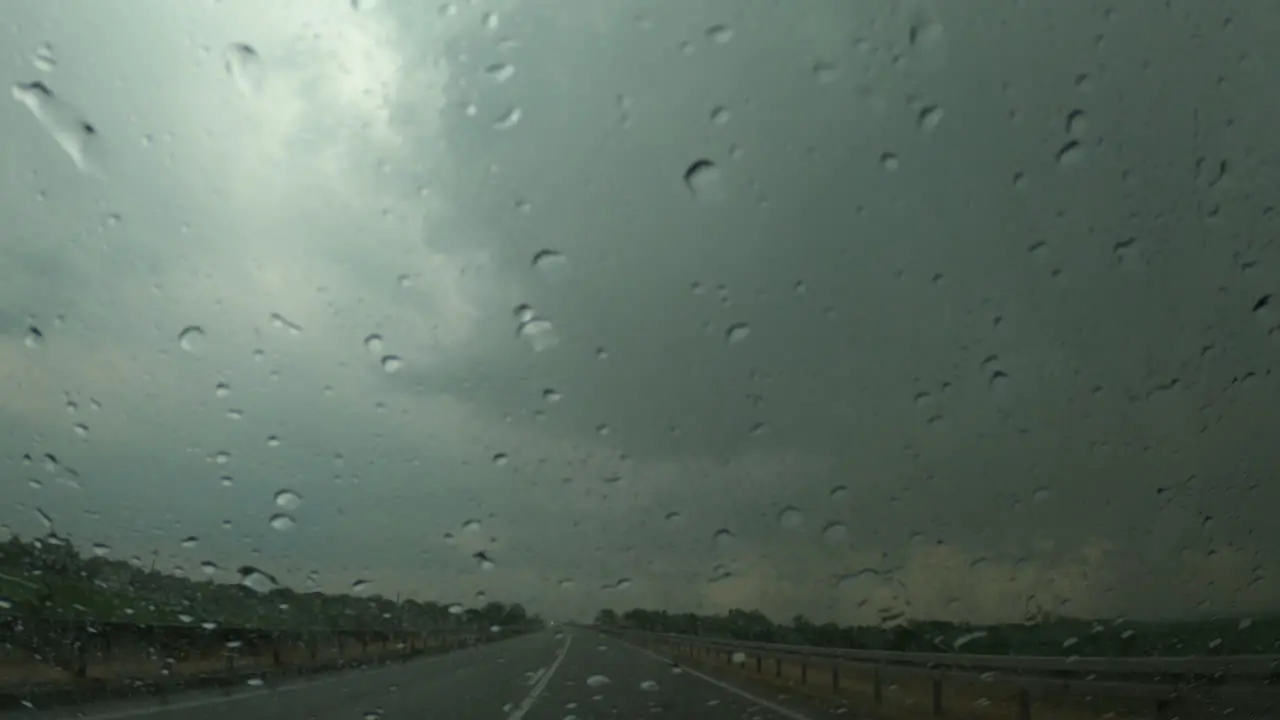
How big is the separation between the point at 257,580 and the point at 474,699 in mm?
4660

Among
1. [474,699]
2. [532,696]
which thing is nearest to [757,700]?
[532,696]

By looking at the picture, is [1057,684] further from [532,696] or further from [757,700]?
[532,696]

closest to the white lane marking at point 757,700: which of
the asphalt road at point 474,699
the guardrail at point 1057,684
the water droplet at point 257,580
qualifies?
the asphalt road at point 474,699

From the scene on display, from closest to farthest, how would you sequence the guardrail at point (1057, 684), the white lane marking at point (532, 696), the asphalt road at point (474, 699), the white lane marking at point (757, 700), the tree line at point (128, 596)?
1. the guardrail at point (1057, 684)
2. the tree line at point (128, 596)
3. the asphalt road at point (474, 699)
4. the white lane marking at point (532, 696)
5. the white lane marking at point (757, 700)

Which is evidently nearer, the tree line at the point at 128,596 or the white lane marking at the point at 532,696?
the tree line at the point at 128,596

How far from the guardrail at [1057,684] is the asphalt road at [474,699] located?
122 cm

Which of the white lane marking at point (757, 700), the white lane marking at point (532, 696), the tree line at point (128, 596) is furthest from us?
the white lane marking at point (757, 700)

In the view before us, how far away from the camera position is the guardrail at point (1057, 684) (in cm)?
951

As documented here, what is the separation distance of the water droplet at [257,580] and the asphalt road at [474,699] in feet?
4.57

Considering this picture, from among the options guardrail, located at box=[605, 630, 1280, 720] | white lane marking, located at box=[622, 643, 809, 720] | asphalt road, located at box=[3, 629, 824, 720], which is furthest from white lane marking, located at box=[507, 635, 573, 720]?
guardrail, located at box=[605, 630, 1280, 720]

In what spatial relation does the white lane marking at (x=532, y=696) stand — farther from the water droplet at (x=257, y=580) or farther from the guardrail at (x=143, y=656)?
the guardrail at (x=143, y=656)

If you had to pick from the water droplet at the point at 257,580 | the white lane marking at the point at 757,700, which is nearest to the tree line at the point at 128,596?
the water droplet at the point at 257,580

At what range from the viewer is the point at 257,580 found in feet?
43.0

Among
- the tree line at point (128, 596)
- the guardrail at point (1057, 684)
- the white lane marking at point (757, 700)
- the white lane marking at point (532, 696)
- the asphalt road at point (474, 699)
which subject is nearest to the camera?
the guardrail at point (1057, 684)
